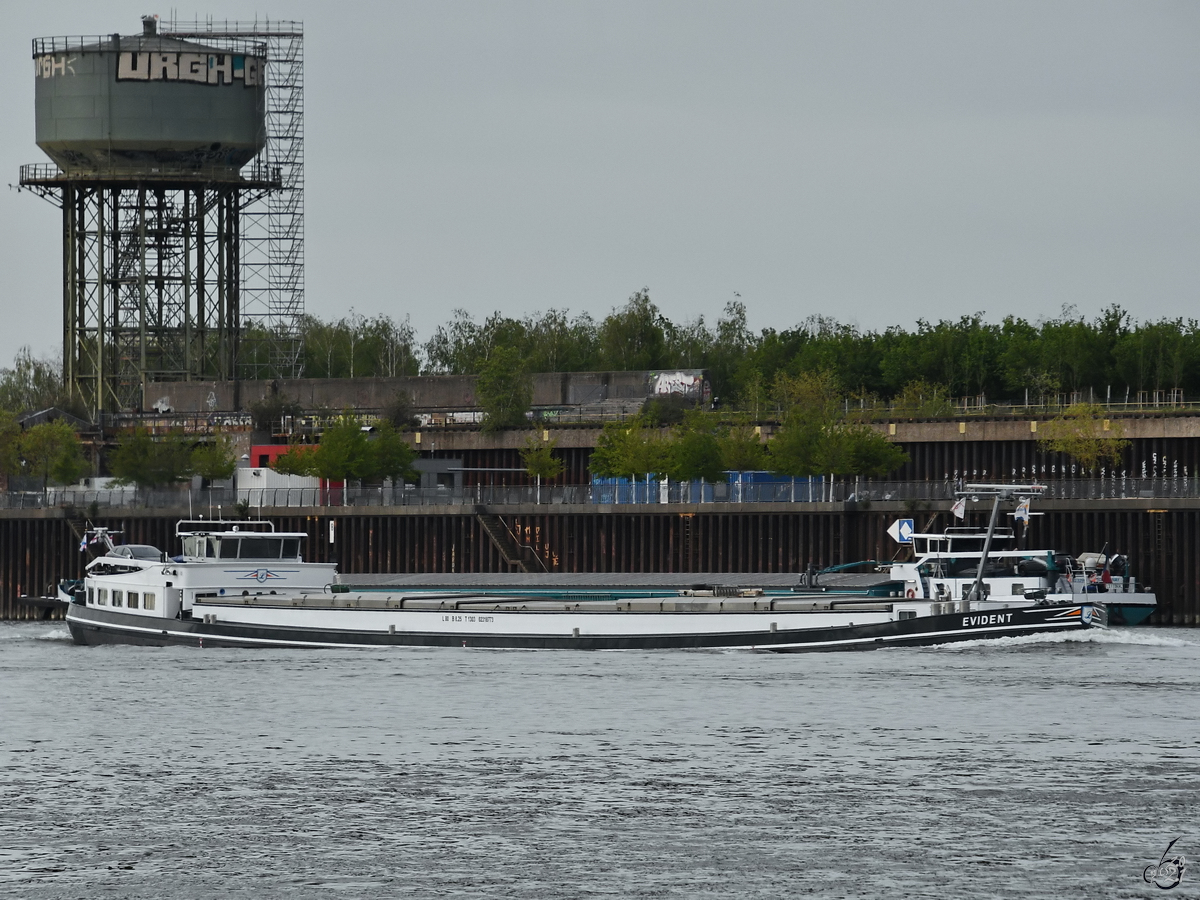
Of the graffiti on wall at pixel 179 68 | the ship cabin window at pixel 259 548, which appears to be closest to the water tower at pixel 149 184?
the graffiti on wall at pixel 179 68

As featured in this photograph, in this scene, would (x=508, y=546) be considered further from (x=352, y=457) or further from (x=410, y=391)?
(x=410, y=391)

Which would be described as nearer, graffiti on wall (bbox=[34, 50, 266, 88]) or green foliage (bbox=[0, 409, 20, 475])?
green foliage (bbox=[0, 409, 20, 475])

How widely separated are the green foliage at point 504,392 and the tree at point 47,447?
91.9 feet

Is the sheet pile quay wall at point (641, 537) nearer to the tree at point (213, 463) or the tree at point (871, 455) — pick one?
the tree at point (871, 455)

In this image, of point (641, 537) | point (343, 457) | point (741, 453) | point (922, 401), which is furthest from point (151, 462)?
point (922, 401)

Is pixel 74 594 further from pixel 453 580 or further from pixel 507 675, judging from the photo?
pixel 507 675

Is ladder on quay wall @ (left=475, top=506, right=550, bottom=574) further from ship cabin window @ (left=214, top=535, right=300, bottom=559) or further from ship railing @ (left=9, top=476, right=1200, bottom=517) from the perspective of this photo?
ship cabin window @ (left=214, top=535, right=300, bottom=559)

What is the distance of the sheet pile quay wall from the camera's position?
101938 millimetres

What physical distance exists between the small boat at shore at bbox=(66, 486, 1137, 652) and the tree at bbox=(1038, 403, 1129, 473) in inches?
1248

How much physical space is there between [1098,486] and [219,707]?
56.1 m

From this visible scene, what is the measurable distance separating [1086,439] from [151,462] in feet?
203

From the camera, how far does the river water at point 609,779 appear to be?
38.1 m

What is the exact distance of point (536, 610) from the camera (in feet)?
269

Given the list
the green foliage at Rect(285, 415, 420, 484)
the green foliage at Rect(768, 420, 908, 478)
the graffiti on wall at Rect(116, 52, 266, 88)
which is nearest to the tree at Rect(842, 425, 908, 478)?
the green foliage at Rect(768, 420, 908, 478)
